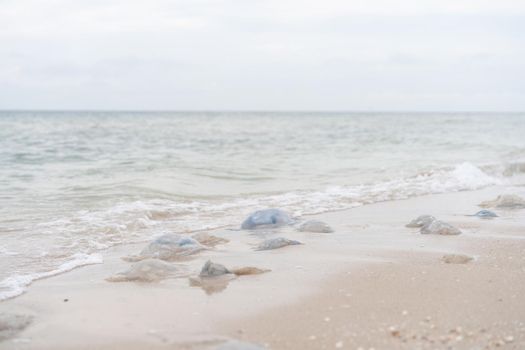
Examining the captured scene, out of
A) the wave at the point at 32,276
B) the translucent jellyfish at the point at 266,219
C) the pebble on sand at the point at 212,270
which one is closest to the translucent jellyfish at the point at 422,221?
the translucent jellyfish at the point at 266,219

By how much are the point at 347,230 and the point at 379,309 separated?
316cm

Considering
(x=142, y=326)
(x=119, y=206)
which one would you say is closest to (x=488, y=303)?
(x=142, y=326)

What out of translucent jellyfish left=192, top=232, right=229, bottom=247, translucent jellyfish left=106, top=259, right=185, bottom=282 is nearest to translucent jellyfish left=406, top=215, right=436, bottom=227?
translucent jellyfish left=192, top=232, right=229, bottom=247

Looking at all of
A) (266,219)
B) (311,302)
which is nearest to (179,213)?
(266,219)

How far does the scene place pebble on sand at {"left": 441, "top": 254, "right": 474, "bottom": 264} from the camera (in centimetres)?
508

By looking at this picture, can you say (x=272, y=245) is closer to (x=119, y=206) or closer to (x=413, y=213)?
(x=413, y=213)

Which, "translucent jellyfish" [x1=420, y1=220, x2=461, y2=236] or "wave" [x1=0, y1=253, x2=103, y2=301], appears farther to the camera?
"translucent jellyfish" [x1=420, y1=220, x2=461, y2=236]

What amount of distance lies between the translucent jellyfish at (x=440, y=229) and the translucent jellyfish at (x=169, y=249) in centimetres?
240

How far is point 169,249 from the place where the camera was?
18.7 feet

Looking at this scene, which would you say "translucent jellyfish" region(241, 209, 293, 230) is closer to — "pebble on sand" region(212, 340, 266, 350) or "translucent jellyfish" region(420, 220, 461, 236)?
"translucent jellyfish" region(420, 220, 461, 236)

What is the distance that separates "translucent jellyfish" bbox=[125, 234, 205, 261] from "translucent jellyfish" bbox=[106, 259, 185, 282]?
62 cm

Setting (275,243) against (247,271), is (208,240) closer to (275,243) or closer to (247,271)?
(275,243)

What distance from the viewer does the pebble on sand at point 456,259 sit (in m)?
5.08

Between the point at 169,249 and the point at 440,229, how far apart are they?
2816 millimetres
